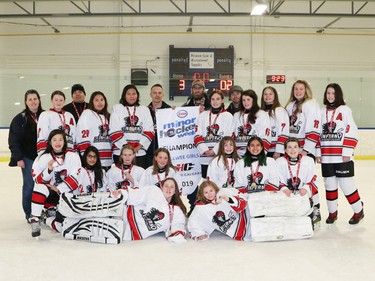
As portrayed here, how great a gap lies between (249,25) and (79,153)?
26.9 feet

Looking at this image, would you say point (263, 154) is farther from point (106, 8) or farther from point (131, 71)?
point (106, 8)

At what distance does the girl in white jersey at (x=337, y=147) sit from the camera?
3736 millimetres

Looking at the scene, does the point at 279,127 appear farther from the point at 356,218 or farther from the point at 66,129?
the point at 66,129

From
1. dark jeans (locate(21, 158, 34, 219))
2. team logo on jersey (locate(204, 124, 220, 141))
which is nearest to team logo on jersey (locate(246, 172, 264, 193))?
team logo on jersey (locate(204, 124, 220, 141))

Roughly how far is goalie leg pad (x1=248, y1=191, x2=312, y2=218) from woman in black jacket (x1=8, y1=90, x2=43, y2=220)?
1858 mm

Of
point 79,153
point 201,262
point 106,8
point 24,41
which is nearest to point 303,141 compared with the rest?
point 201,262

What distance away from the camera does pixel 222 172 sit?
3646 mm

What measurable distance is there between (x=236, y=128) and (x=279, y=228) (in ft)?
3.21

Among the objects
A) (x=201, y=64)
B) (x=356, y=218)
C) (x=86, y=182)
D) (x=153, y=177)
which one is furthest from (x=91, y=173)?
(x=201, y=64)

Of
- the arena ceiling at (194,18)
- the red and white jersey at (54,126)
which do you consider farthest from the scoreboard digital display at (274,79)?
the red and white jersey at (54,126)

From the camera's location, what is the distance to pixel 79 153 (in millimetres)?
3920

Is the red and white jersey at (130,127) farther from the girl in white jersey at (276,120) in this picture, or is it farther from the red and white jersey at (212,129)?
the girl in white jersey at (276,120)

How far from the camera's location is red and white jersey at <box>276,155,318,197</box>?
356 cm

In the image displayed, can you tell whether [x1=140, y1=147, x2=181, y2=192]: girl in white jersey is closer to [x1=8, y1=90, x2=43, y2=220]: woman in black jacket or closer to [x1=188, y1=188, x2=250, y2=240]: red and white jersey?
[x1=188, y1=188, x2=250, y2=240]: red and white jersey
